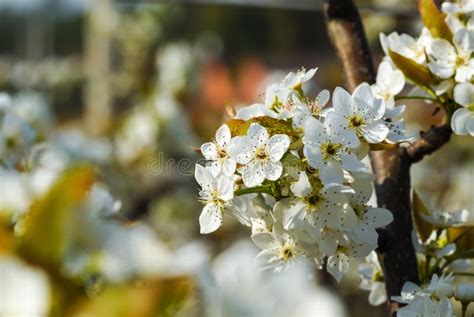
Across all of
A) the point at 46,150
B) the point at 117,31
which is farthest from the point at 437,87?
the point at 117,31

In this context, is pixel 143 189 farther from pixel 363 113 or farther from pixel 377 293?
pixel 363 113

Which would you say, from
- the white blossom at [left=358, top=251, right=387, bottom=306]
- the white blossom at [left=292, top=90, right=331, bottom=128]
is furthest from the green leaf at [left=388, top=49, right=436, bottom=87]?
the white blossom at [left=358, top=251, right=387, bottom=306]

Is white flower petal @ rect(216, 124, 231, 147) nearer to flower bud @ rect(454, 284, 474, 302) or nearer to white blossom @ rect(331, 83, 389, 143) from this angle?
white blossom @ rect(331, 83, 389, 143)

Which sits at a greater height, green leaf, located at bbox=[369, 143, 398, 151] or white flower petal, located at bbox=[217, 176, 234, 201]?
green leaf, located at bbox=[369, 143, 398, 151]

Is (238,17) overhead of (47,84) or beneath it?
beneath

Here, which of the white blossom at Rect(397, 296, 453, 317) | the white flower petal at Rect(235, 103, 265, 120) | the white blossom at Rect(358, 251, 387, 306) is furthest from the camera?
the white blossom at Rect(358, 251, 387, 306)

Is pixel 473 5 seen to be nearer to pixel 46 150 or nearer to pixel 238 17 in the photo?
pixel 46 150

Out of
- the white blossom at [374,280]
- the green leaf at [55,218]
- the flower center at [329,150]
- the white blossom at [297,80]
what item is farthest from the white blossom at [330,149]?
the green leaf at [55,218]
